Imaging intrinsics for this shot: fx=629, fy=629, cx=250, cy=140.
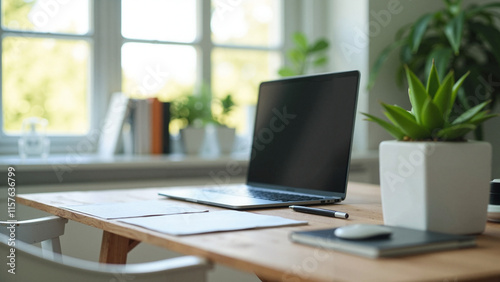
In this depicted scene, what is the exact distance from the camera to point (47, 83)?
2.74 meters

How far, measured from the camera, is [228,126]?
2947 mm

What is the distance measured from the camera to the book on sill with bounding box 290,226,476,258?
853 mm

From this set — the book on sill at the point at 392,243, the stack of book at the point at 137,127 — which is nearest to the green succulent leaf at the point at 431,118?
the book on sill at the point at 392,243

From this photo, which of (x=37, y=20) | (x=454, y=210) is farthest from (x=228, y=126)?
(x=454, y=210)

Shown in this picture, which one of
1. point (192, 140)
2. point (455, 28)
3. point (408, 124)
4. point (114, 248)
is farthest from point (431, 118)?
point (192, 140)

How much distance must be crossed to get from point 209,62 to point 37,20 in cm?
82

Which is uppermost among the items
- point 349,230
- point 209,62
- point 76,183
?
point 209,62

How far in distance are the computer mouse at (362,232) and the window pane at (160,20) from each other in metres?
2.17

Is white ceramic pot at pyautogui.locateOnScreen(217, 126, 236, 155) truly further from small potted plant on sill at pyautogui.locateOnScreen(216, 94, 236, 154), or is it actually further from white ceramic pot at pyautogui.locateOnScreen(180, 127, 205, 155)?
white ceramic pot at pyautogui.locateOnScreen(180, 127, 205, 155)

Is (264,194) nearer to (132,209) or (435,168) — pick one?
(132,209)

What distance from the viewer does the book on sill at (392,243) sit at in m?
0.85

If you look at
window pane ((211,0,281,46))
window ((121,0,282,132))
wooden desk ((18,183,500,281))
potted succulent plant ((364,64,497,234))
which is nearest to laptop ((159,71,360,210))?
wooden desk ((18,183,500,281))

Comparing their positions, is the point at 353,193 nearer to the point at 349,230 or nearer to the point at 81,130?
the point at 349,230

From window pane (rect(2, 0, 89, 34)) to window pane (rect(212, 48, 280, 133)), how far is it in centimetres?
66
